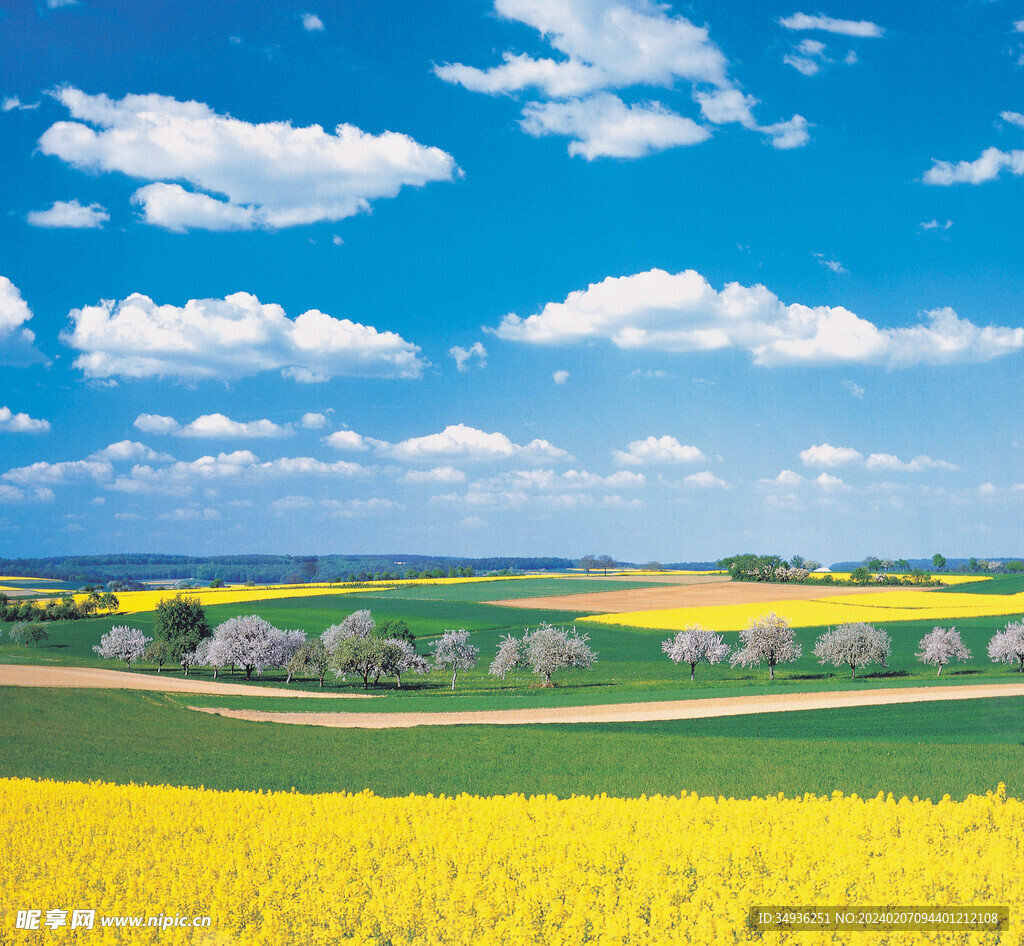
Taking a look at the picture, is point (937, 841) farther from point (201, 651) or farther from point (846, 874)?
point (201, 651)

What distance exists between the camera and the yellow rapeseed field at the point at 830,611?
276 feet

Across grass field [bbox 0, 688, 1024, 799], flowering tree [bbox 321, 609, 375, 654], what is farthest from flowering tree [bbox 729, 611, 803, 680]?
flowering tree [bbox 321, 609, 375, 654]

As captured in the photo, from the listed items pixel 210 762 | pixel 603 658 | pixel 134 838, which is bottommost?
pixel 603 658

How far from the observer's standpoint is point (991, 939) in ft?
28.0

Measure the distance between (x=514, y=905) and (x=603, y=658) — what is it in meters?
62.0

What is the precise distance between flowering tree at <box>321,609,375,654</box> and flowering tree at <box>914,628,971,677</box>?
136 ft

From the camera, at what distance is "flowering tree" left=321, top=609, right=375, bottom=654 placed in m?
66.2

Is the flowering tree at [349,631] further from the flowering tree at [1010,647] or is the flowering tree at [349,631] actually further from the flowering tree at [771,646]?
the flowering tree at [1010,647]

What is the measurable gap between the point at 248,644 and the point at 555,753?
153ft

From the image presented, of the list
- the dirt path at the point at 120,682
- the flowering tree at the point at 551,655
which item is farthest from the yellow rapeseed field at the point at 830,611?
the dirt path at the point at 120,682

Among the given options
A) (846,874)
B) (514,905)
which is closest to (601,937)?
(514,905)

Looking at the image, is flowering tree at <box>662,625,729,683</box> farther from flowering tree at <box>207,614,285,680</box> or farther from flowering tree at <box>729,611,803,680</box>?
flowering tree at <box>207,614,285,680</box>

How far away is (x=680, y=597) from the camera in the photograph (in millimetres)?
110312

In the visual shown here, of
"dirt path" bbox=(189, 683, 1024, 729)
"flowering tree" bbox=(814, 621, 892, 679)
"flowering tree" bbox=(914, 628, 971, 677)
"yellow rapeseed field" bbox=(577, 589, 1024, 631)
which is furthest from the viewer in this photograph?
"yellow rapeseed field" bbox=(577, 589, 1024, 631)
